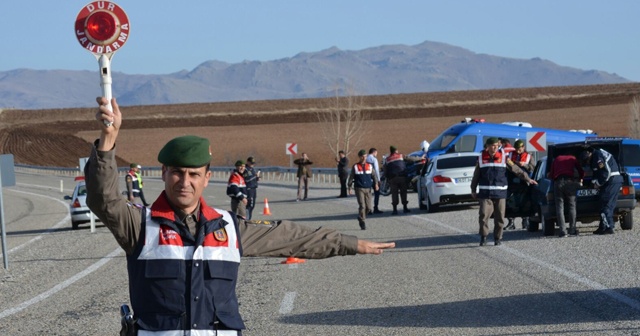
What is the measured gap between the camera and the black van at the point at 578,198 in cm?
1944

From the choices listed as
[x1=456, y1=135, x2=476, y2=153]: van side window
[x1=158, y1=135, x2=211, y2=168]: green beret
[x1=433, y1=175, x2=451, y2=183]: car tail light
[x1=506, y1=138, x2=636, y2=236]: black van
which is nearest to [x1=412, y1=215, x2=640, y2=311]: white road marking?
[x1=506, y1=138, x2=636, y2=236]: black van

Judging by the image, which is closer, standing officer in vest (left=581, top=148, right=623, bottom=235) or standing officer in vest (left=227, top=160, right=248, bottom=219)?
standing officer in vest (left=581, top=148, right=623, bottom=235)

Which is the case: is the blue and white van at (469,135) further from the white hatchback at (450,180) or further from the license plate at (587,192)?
the license plate at (587,192)

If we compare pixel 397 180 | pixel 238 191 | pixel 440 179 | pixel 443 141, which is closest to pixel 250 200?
pixel 238 191

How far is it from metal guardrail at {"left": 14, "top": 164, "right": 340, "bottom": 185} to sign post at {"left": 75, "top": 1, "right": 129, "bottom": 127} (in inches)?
1718

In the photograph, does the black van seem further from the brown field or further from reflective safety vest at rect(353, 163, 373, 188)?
the brown field

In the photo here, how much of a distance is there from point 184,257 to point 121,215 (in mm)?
331

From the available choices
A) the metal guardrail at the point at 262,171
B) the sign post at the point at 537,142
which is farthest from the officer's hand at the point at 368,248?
the metal guardrail at the point at 262,171

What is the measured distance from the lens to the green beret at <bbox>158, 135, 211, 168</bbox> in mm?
4742

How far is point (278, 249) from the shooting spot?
5172mm

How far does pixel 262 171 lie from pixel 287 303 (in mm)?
48130

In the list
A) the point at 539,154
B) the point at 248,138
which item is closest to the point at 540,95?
the point at 248,138

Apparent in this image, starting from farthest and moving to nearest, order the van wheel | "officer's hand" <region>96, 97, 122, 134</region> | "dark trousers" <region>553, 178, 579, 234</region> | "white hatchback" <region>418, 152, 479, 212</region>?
"white hatchback" <region>418, 152, 479, 212</region>
the van wheel
"dark trousers" <region>553, 178, 579, 234</region>
"officer's hand" <region>96, 97, 122, 134</region>

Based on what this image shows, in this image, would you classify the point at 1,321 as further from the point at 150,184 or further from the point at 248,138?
the point at 248,138
